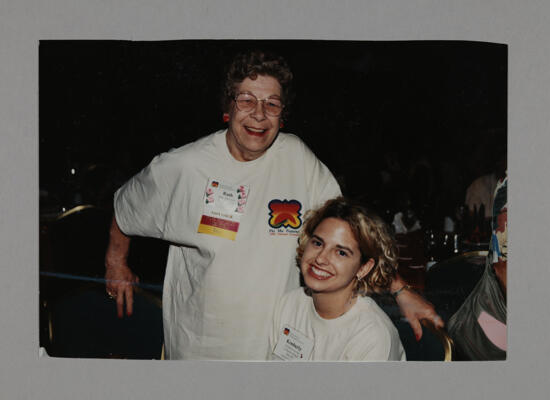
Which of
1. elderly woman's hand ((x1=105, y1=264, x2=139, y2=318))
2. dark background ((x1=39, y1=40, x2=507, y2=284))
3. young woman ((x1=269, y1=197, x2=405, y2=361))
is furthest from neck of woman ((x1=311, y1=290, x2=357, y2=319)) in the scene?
elderly woman's hand ((x1=105, y1=264, x2=139, y2=318))

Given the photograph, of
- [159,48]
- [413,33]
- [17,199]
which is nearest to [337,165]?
[413,33]

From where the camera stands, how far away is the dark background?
1.86m

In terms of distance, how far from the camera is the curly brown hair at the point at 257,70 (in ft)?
6.11

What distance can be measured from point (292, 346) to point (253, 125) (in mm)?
843

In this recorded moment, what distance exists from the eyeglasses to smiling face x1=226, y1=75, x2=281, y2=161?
0.04 ft

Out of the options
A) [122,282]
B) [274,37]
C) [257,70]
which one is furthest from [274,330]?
[274,37]

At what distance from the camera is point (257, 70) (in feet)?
6.12

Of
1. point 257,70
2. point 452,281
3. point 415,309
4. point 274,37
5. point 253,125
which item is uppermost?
point 274,37

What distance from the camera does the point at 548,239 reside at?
6.47ft

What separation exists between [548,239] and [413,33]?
96 centimetres

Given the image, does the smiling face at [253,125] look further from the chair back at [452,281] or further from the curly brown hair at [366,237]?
the chair back at [452,281]

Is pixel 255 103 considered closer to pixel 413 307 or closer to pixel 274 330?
pixel 274 330

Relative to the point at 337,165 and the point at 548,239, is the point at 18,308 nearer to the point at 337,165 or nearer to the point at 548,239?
the point at 337,165

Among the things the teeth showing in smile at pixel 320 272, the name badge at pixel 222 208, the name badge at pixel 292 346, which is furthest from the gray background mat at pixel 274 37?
the name badge at pixel 222 208
